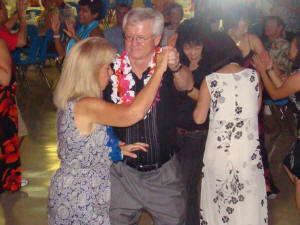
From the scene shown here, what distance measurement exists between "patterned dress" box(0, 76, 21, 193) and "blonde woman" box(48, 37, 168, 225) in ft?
5.74

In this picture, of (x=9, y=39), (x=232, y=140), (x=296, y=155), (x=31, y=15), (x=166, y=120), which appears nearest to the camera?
(x=166, y=120)

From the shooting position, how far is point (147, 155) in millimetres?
2432

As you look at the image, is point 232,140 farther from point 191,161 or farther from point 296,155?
point 296,155

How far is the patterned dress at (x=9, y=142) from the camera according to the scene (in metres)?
3.78

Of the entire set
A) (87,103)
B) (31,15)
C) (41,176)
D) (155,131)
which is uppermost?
(31,15)

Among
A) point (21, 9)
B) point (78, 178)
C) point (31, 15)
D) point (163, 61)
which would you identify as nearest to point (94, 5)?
point (21, 9)

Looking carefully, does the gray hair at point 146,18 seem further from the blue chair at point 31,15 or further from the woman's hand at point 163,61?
the blue chair at point 31,15

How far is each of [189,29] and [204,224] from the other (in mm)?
1248

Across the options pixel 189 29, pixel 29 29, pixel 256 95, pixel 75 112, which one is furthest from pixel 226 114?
pixel 29 29

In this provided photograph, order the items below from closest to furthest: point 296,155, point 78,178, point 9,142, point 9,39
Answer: point 78,178, point 296,155, point 9,142, point 9,39

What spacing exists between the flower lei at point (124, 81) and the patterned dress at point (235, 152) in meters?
0.37

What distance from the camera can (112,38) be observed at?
13.9 ft

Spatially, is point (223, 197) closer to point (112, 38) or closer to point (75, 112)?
point (75, 112)

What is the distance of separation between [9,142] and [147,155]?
189 centimetres
